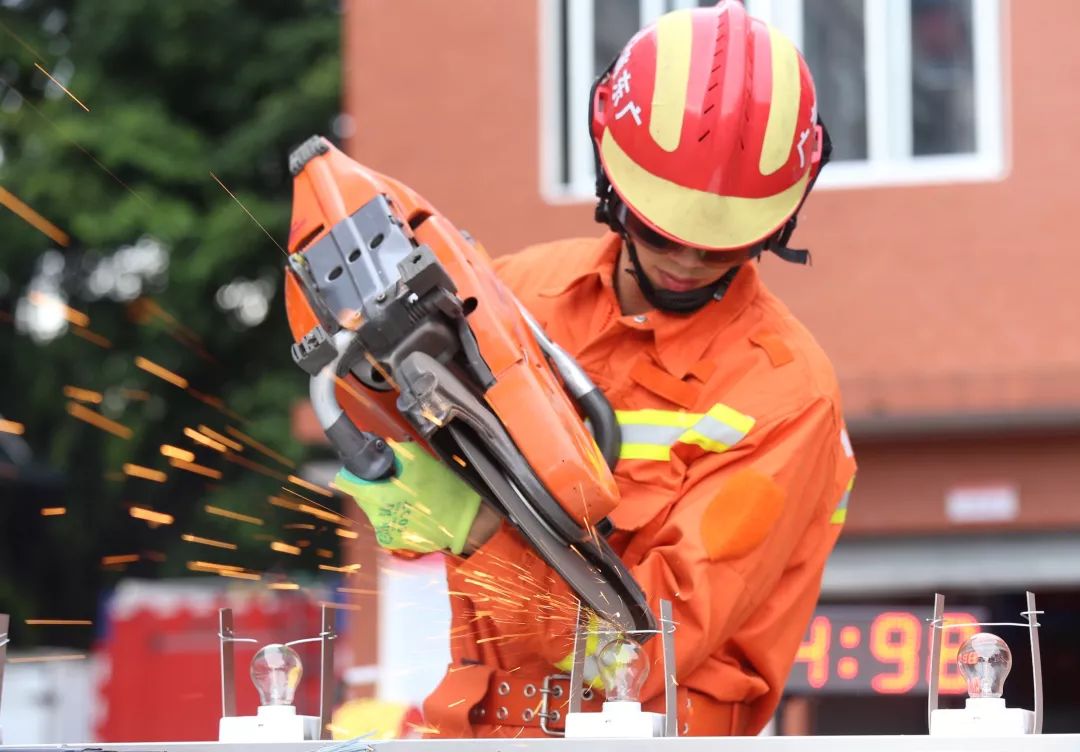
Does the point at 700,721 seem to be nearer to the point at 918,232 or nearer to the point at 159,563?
the point at 918,232

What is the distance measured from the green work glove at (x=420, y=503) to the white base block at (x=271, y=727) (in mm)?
509

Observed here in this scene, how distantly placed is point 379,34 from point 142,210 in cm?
468

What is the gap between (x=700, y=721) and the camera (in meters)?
3.64

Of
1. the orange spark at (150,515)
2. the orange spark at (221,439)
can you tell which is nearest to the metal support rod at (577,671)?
the orange spark at (150,515)

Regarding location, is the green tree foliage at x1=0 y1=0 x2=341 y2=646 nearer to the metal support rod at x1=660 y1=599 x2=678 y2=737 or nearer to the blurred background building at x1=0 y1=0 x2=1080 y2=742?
the blurred background building at x1=0 y1=0 x2=1080 y2=742

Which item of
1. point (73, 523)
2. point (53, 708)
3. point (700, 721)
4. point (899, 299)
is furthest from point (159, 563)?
point (700, 721)

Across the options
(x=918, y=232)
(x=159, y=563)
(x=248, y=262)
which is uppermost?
(x=248, y=262)

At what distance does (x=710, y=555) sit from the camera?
3490 millimetres

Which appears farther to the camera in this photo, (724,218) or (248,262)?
(248,262)

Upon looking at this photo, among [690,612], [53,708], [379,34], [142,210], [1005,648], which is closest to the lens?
[1005,648]

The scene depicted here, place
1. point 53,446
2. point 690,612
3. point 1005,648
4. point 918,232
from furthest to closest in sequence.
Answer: point 53,446 < point 918,232 < point 690,612 < point 1005,648

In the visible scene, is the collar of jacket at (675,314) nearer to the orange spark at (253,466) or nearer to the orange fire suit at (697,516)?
the orange fire suit at (697,516)

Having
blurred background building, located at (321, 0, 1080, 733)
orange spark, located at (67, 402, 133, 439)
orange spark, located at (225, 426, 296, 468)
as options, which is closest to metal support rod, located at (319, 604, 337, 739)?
blurred background building, located at (321, 0, 1080, 733)

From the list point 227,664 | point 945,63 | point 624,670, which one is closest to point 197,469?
point 945,63
